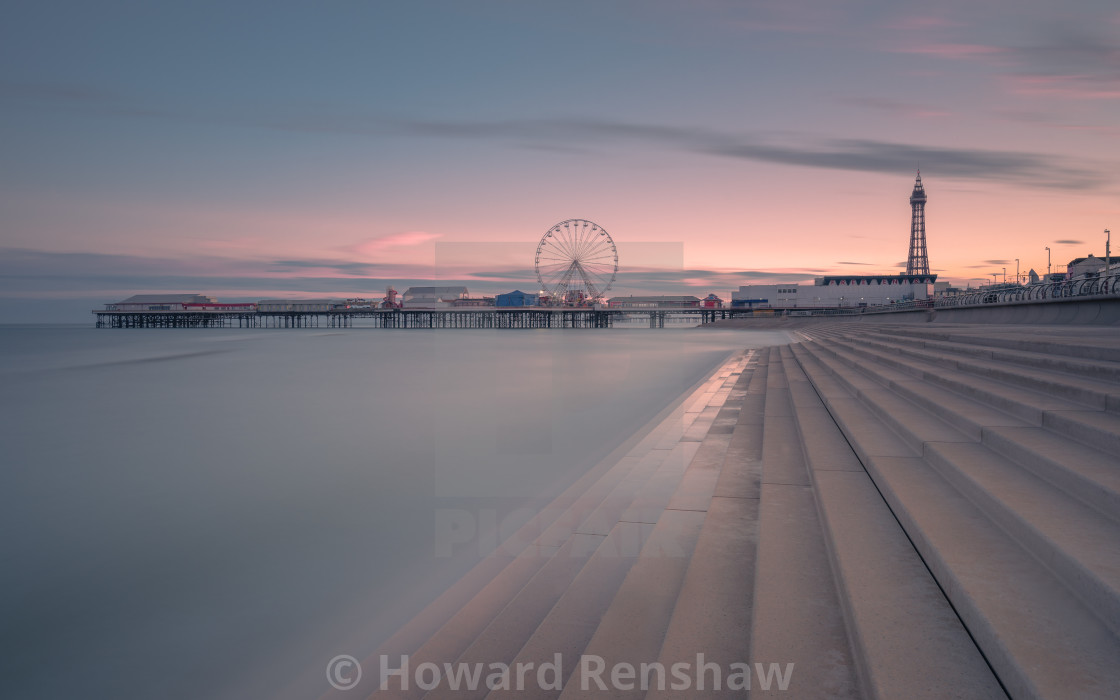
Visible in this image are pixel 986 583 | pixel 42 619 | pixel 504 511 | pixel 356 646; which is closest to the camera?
pixel 986 583

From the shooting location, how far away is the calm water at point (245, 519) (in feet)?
14.8

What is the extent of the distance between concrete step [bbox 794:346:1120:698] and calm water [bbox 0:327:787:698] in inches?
148

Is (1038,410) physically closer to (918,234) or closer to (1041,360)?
(1041,360)

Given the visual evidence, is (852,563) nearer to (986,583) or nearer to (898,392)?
(986,583)

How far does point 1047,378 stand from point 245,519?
8.85 metres

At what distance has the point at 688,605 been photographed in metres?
3.23

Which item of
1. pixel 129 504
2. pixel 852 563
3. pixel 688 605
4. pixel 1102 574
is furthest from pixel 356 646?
pixel 129 504

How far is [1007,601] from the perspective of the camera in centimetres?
243

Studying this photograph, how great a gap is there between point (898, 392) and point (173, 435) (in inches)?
551

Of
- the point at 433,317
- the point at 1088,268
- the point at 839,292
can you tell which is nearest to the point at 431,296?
the point at 433,317

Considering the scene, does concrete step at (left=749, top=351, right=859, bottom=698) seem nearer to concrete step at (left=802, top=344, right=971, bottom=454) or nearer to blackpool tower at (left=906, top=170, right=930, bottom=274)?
concrete step at (left=802, top=344, right=971, bottom=454)

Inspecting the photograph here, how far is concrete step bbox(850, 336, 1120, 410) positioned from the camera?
4.61 m

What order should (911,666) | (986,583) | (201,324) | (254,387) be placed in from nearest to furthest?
(911,666), (986,583), (254,387), (201,324)

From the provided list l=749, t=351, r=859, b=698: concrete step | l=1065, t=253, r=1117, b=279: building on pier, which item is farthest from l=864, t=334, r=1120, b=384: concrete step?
l=1065, t=253, r=1117, b=279: building on pier
